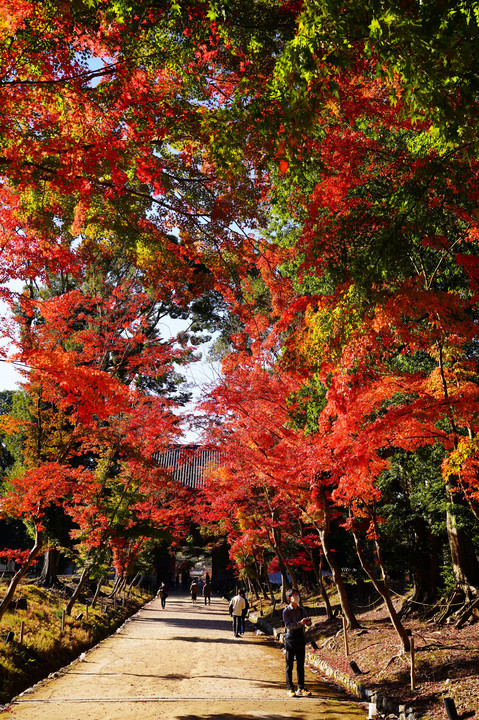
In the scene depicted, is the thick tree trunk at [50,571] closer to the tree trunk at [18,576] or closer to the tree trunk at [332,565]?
the tree trunk at [18,576]

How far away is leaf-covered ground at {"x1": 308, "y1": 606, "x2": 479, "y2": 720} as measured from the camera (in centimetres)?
607

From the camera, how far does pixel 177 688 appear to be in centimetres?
784

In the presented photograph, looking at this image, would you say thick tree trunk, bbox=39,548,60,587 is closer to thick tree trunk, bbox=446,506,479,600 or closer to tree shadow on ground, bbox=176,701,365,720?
tree shadow on ground, bbox=176,701,365,720

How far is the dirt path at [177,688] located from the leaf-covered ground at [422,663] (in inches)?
30.5

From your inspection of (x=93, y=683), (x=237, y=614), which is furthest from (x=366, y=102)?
(x=237, y=614)

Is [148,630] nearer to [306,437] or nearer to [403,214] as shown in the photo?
[306,437]

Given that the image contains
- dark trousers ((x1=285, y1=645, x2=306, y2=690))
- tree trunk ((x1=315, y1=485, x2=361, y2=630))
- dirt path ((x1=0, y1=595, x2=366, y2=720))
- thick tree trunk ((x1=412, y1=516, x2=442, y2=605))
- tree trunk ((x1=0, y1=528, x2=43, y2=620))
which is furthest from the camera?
thick tree trunk ((x1=412, y1=516, x2=442, y2=605))

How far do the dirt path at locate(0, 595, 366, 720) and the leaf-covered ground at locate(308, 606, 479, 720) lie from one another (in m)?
0.77

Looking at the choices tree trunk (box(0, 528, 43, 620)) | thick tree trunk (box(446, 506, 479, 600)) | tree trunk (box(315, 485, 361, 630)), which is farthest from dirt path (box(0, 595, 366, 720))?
thick tree trunk (box(446, 506, 479, 600))

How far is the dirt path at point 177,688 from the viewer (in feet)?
20.6

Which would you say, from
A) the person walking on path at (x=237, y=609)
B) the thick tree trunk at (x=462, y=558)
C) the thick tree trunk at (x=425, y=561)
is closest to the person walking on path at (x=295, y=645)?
the thick tree trunk at (x=462, y=558)

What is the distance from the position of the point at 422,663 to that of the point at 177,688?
163 inches

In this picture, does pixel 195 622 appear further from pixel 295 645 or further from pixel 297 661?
pixel 297 661

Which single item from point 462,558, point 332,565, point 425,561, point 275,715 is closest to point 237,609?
point 332,565
